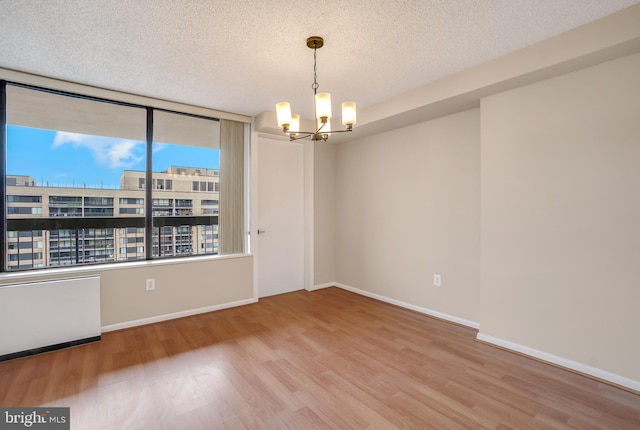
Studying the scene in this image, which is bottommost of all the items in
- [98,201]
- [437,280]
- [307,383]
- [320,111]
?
[307,383]

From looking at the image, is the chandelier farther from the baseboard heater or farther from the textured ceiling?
the baseboard heater

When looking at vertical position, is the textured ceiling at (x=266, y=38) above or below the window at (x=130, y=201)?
above

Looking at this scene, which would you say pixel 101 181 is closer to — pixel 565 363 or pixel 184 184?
pixel 184 184

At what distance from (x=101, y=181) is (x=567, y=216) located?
451 cm

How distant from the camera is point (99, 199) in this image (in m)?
3.18

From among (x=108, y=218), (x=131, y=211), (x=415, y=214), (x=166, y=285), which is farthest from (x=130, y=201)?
(x=415, y=214)

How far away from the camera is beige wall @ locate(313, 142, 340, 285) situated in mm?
4773

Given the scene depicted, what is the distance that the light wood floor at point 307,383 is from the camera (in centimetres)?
183

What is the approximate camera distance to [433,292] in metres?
3.60

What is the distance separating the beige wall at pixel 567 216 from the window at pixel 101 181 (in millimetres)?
3279

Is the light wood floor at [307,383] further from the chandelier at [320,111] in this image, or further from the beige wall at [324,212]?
the chandelier at [320,111]

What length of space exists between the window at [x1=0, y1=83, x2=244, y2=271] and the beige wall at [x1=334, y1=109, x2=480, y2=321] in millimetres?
2078

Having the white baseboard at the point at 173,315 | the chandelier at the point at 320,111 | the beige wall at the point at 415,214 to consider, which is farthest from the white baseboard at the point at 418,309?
the chandelier at the point at 320,111

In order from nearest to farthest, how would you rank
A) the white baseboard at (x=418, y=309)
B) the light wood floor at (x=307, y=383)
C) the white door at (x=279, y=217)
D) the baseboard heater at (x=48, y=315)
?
1. the light wood floor at (x=307, y=383)
2. the baseboard heater at (x=48, y=315)
3. the white baseboard at (x=418, y=309)
4. the white door at (x=279, y=217)
